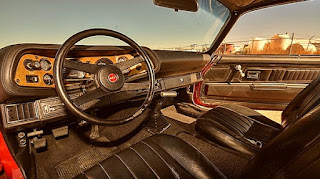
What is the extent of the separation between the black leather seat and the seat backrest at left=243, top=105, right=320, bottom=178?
735mm

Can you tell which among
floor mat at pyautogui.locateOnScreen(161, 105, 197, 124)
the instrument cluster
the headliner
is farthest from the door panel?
the instrument cluster

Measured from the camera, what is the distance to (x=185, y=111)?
2805 mm

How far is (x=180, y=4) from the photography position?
77.7 inches

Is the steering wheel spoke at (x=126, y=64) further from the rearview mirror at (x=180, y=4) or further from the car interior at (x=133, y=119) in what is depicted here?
the rearview mirror at (x=180, y=4)

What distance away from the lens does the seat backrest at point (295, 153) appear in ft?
1.47

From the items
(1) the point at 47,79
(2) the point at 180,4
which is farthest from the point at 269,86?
(1) the point at 47,79

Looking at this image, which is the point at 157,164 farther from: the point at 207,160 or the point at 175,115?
the point at 175,115

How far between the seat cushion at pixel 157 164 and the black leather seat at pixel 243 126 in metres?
0.37

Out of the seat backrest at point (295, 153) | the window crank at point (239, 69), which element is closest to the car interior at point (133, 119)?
the seat backrest at point (295, 153)

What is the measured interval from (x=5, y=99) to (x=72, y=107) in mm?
408

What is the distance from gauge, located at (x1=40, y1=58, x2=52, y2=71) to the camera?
4.16ft

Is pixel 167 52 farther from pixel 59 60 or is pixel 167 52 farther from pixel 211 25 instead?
pixel 211 25

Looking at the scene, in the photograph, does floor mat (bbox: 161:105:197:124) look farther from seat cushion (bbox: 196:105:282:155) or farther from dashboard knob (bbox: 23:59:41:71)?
dashboard knob (bbox: 23:59:41:71)

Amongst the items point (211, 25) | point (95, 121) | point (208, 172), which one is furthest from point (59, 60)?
point (211, 25)
